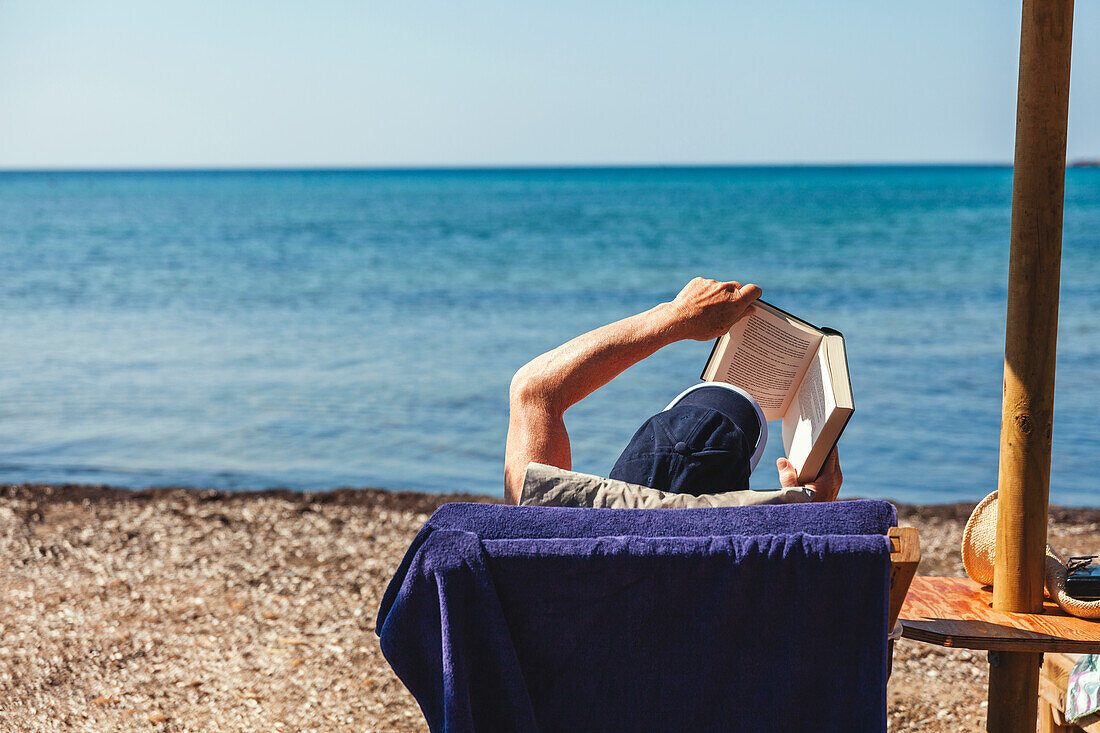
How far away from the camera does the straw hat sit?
208 cm

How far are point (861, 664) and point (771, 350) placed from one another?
2.56ft

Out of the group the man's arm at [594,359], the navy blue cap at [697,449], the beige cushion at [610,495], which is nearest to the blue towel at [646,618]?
the beige cushion at [610,495]

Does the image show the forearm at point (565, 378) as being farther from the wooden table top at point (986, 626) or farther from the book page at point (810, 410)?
the wooden table top at point (986, 626)

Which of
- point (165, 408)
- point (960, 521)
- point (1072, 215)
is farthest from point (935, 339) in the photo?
point (1072, 215)

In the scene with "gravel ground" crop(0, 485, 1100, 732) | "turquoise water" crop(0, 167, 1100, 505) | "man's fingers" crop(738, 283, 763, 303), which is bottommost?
→ "gravel ground" crop(0, 485, 1100, 732)

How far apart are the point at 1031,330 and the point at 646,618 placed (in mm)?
1013

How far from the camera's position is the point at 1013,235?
6.49 ft

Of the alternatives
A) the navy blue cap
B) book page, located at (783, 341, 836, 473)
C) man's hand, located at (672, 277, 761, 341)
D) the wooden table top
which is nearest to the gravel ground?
the wooden table top

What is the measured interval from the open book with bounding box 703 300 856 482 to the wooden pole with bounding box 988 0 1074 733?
0.36 meters

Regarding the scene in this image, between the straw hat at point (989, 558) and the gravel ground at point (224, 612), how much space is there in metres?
0.96

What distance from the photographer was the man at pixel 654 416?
1.96 meters

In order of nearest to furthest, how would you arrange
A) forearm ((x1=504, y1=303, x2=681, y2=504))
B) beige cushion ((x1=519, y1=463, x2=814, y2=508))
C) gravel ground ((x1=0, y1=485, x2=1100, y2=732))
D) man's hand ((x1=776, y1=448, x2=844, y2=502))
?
beige cushion ((x1=519, y1=463, x2=814, y2=508)) < man's hand ((x1=776, y1=448, x2=844, y2=502)) < forearm ((x1=504, y1=303, x2=681, y2=504)) < gravel ground ((x1=0, y1=485, x2=1100, y2=732))

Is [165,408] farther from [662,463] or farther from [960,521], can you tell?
[662,463]

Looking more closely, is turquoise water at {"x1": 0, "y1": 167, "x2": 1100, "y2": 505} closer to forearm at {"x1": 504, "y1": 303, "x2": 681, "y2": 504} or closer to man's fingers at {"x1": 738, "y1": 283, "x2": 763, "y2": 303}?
forearm at {"x1": 504, "y1": 303, "x2": 681, "y2": 504}
